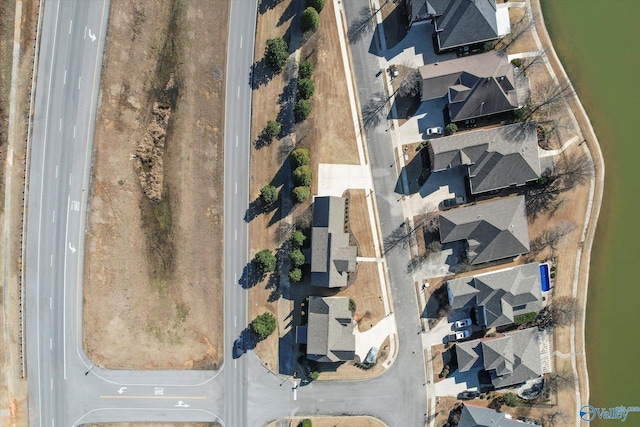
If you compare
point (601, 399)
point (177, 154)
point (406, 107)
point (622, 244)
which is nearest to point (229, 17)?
point (177, 154)

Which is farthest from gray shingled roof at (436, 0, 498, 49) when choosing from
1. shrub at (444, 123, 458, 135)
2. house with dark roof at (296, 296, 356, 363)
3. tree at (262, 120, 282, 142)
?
house with dark roof at (296, 296, 356, 363)

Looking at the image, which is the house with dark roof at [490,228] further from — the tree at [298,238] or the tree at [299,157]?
the tree at [299,157]

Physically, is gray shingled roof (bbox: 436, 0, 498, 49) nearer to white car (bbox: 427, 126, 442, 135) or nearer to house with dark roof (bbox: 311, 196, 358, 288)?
white car (bbox: 427, 126, 442, 135)

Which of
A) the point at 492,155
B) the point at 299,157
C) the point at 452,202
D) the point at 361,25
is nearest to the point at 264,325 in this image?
the point at 299,157

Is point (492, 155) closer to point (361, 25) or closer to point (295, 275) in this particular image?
point (361, 25)

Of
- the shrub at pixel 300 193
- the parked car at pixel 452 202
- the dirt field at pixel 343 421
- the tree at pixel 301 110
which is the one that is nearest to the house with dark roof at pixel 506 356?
the dirt field at pixel 343 421

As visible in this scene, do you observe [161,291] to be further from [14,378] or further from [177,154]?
[14,378]
